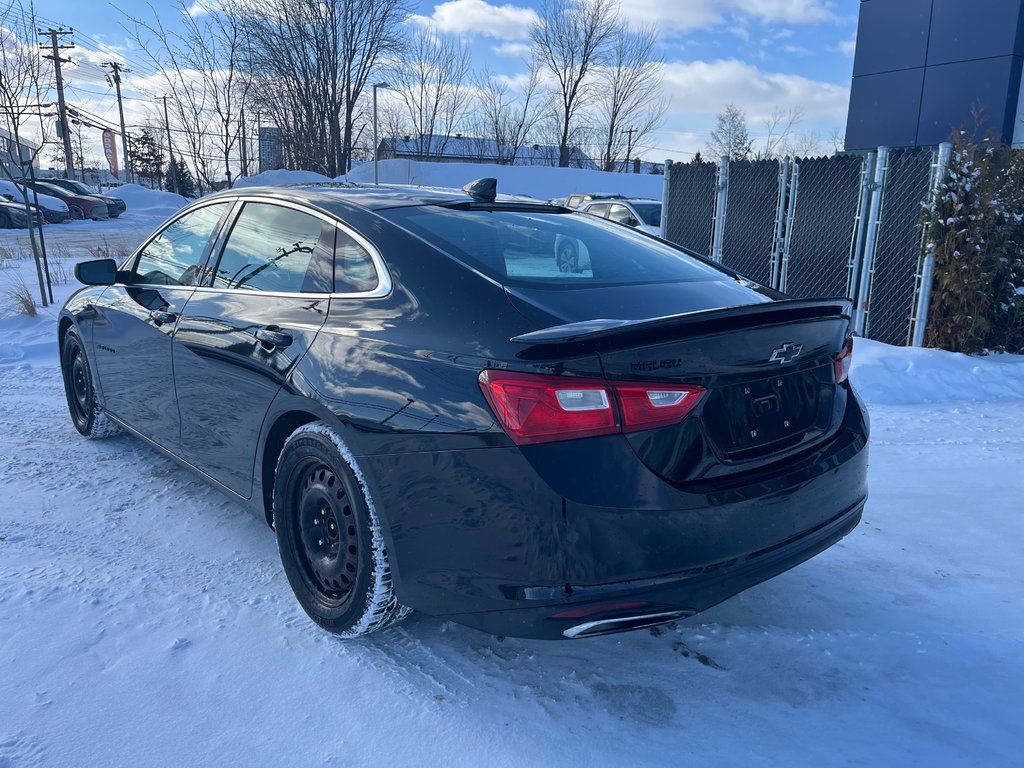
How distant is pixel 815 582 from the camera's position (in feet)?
10.2

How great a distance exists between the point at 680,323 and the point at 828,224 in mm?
8356

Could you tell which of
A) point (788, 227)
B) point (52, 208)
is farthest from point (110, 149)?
point (788, 227)

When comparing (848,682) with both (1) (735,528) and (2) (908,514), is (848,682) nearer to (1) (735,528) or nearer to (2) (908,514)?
(1) (735,528)

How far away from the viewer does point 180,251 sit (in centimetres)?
389

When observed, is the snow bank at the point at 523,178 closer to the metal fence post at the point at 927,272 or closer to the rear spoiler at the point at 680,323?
the metal fence post at the point at 927,272

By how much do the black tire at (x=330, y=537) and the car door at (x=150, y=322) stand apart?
113 centimetres

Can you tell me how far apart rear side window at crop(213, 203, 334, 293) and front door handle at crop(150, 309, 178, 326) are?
1.04 ft

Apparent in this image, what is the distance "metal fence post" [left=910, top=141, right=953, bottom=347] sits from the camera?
298 inches

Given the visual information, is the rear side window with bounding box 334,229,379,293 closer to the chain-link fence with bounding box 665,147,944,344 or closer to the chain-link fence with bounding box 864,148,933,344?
the chain-link fence with bounding box 665,147,944,344

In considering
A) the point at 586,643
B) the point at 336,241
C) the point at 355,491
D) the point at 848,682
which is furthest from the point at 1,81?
the point at 848,682

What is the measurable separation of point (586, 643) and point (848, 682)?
2.87 feet

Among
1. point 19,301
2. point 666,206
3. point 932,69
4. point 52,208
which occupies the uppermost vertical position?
point 932,69

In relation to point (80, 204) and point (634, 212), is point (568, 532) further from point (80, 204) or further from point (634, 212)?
Result: point (80, 204)


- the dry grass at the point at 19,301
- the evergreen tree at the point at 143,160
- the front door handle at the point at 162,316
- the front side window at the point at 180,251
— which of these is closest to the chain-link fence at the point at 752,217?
the front side window at the point at 180,251
